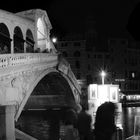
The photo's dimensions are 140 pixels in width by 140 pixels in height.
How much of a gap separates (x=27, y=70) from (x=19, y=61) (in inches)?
44.5

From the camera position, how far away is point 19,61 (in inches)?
516

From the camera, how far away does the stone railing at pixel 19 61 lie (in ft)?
38.4

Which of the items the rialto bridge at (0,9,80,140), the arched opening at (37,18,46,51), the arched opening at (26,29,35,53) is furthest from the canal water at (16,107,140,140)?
the arched opening at (37,18,46,51)

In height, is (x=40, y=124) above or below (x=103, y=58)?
below

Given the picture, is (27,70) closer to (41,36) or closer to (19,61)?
(19,61)

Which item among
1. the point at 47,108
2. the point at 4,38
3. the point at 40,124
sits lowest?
the point at 40,124

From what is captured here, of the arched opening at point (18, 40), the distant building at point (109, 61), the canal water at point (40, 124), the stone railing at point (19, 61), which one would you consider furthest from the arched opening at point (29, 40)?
the distant building at point (109, 61)

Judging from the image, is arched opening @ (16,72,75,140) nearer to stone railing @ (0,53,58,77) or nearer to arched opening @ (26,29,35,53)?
arched opening @ (26,29,35,53)

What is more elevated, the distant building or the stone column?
the distant building

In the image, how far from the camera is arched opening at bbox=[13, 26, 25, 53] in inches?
754

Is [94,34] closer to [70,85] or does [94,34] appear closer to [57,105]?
[57,105]

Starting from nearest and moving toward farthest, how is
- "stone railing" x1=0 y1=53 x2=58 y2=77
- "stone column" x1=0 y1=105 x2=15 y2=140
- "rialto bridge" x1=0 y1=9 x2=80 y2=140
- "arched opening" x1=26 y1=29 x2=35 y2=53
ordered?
"stone column" x1=0 y1=105 x2=15 y2=140 → "stone railing" x1=0 y1=53 x2=58 y2=77 → "rialto bridge" x1=0 y1=9 x2=80 y2=140 → "arched opening" x1=26 y1=29 x2=35 y2=53

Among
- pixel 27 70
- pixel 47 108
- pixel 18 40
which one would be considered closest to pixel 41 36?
pixel 18 40

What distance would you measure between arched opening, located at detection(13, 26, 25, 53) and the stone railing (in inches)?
99.1
